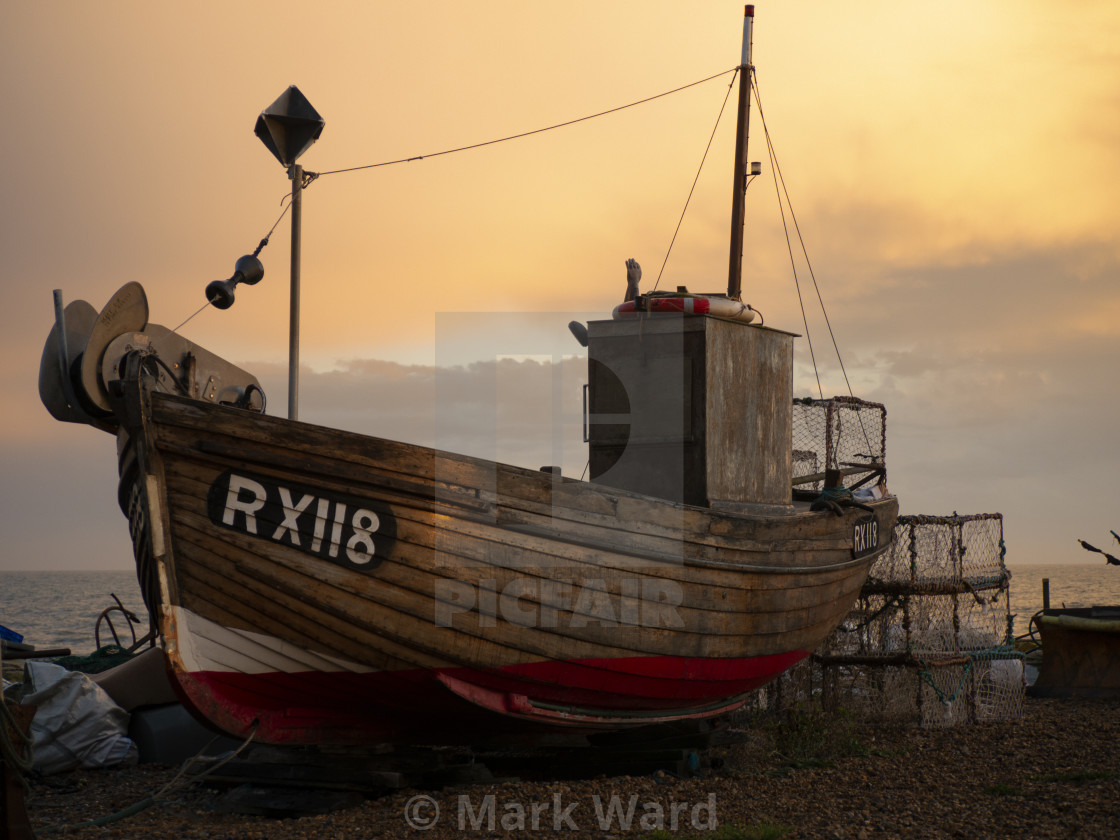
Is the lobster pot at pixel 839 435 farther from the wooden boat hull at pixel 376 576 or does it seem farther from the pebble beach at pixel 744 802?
the wooden boat hull at pixel 376 576

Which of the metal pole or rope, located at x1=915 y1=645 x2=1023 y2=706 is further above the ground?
the metal pole

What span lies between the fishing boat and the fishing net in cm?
297

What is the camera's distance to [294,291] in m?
9.23

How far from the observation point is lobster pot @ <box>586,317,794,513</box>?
8430mm

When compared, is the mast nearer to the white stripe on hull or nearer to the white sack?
the white stripe on hull

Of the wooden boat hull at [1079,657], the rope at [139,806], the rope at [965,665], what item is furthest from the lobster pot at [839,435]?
the rope at [139,806]

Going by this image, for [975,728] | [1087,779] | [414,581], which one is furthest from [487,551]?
[975,728]

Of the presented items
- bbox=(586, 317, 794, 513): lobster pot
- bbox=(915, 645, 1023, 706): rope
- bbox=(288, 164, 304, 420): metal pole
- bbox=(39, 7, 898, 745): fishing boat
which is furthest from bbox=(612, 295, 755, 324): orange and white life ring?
bbox=(915, 645, 1023, 706): rope

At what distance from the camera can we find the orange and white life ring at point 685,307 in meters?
8.63

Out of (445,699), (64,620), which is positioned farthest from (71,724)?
(64,620)

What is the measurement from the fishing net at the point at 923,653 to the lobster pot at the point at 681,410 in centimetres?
186

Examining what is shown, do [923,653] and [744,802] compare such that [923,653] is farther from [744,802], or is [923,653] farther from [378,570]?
[378,570]

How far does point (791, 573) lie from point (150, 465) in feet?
17.0

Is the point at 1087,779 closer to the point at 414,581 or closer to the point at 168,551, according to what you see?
the point at 414,581
